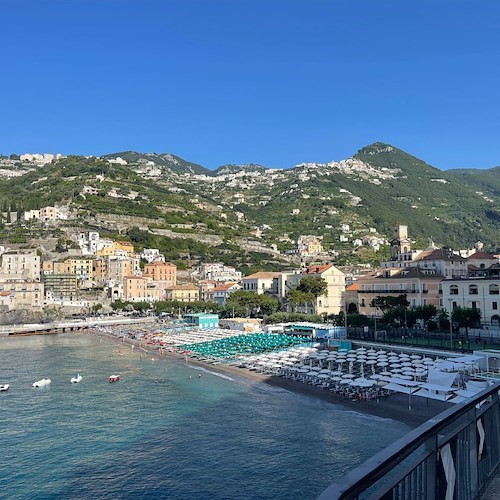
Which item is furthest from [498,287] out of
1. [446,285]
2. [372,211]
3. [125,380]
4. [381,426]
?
[372,211]

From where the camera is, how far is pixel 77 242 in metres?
111

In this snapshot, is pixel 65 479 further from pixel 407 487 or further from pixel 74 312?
pixel 74 312

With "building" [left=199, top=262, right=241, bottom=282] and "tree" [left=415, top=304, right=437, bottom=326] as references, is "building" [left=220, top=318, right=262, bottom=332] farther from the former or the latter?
"building" [left=199, top=262, right=241, bottom=282]

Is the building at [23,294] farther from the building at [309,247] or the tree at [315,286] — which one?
the building at [309,247]

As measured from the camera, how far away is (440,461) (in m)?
3.25

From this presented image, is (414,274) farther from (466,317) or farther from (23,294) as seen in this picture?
(23,294)

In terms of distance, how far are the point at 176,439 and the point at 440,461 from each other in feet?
68.9

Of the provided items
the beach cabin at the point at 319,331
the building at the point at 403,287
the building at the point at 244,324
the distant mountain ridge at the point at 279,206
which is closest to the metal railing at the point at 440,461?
the beach cabin at the point at 319,331

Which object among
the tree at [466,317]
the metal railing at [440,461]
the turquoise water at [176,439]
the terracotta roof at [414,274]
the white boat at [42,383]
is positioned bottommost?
the turquoise water at [176,439]

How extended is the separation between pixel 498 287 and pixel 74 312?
235 ft

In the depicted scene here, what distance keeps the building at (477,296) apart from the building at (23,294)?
228ft

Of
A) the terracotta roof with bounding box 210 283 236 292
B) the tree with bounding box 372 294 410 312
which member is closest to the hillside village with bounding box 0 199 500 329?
the terracotta roof with bounding box 210 283 236 292

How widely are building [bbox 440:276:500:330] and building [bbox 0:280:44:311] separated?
69.5 m

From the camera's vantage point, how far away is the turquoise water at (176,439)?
17969mm
